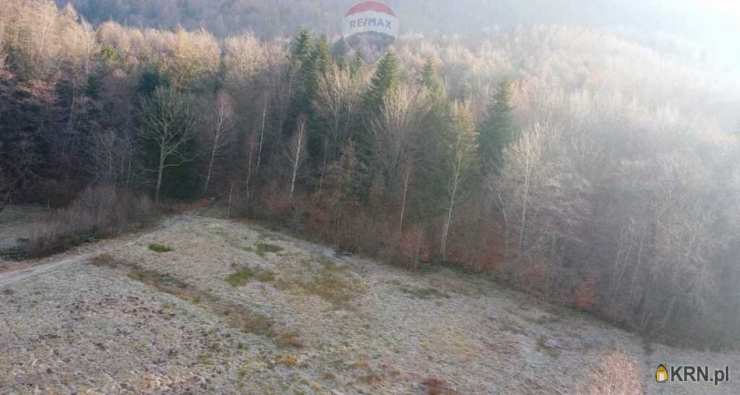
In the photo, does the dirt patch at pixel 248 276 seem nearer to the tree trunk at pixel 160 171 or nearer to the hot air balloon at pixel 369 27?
the tree trunk at pixel 160 171

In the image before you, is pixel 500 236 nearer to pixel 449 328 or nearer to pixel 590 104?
pixel 449 328

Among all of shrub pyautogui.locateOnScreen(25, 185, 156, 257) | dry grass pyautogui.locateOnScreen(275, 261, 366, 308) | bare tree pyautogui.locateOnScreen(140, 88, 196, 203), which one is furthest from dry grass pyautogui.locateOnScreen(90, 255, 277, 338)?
bare tree pyautogui.locateOnScreen(140, 88, 196, 203)

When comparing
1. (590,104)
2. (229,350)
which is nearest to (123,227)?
(229,350)

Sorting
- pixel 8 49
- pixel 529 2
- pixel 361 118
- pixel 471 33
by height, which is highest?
pixel 529 2

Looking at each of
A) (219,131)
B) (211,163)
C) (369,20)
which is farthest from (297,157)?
(369,20)

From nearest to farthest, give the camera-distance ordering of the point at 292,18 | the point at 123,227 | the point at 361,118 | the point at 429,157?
the point at 123,227, the point at 429,157, the point at 361,118, the point at 292,18
